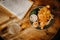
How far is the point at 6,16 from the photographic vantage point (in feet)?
4.17

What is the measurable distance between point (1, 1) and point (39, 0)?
329mm

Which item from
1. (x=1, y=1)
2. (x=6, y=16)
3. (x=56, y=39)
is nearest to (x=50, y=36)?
(x=56, y=39)

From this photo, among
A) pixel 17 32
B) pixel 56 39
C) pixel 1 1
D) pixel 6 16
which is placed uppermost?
pixel 1 1

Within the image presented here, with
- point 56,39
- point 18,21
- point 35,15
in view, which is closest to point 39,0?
point 35,15

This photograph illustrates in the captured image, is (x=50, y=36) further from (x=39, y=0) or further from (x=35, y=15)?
(x=39, y=0)

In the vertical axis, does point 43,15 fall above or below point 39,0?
below

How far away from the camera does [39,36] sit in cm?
124

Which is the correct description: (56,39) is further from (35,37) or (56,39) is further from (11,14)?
(11,14)

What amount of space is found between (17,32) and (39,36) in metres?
0.19

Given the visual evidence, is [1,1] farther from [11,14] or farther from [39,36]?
[39,36]

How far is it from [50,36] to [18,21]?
296mm

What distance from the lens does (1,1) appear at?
1298 millimetres

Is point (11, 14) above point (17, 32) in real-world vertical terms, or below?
above

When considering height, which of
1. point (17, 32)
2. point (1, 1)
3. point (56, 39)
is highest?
point (1, 1)
